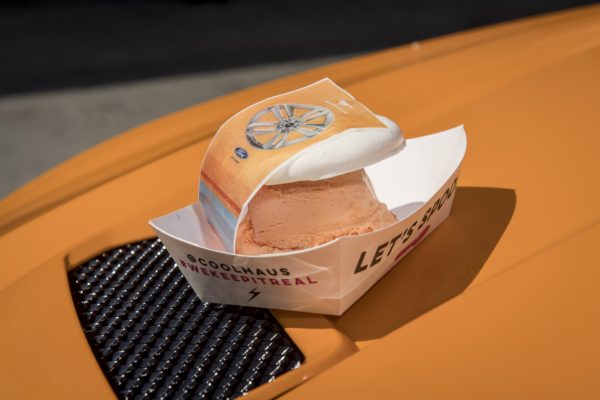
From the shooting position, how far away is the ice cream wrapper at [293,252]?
79 cm

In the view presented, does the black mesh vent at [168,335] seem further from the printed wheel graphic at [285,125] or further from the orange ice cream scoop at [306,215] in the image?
the printed wheel graphic at [285,125]

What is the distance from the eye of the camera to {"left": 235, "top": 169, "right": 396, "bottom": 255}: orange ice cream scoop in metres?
0.85

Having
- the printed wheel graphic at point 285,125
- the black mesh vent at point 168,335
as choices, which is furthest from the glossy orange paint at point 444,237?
the printed wheel graphic at point 285,125

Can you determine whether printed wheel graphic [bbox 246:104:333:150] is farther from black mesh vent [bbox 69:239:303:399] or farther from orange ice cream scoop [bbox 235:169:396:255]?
black mesh vent [bbox 69:239:303:399]

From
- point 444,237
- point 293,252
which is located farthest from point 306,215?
point 444,237

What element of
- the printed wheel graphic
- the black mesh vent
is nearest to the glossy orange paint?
the black mesh vent

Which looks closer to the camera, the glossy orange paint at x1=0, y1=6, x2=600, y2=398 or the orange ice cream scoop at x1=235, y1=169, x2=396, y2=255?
the glossy orange paint at x1=0, y1=6, x2=600, y2=398

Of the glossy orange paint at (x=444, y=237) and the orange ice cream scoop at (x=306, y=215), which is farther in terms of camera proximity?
the orange ice cream scoop at (x=306, y=215)

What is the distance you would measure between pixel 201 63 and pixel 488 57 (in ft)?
7.07

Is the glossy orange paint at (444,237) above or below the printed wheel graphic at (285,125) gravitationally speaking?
below

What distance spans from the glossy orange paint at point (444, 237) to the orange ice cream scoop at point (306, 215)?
8cm

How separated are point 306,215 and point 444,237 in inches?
7.8

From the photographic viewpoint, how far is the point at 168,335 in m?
0.83

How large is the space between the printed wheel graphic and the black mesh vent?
0.20m
